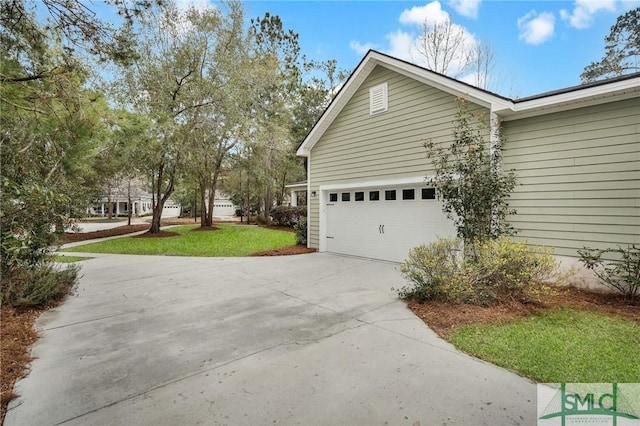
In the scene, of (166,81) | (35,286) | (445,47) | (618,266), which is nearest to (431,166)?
(618,266)

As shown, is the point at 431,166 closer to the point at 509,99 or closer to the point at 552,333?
the point at 509,99

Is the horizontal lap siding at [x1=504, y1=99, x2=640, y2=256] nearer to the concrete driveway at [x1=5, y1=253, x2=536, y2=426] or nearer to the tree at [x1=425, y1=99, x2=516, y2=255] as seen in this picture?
the tree at [x1=425, y1=99, x2=516, y2=255]

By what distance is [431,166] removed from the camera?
7.94 metres

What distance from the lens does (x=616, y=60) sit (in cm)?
1758

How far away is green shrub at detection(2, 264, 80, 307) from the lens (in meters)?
4.78

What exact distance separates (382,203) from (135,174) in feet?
52.1

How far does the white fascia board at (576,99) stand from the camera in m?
5.38

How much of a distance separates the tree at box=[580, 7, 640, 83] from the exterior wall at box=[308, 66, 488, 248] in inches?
654

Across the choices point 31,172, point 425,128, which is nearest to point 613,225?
point 425,128

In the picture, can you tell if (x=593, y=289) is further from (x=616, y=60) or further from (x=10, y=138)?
(x=616, y=60)

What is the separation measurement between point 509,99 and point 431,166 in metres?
2.12
